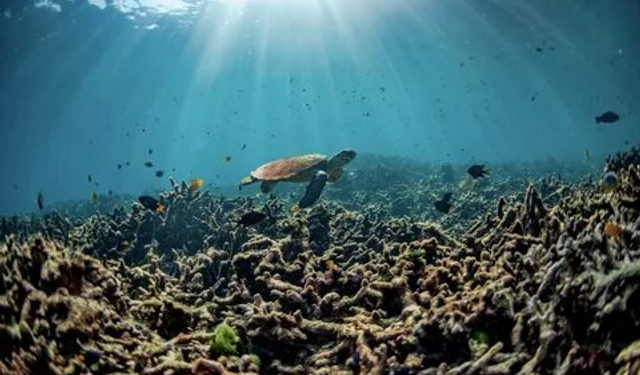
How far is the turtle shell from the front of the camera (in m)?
10.2

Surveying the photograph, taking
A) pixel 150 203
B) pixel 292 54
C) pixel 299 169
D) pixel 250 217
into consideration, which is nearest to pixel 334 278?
pixel 250 217

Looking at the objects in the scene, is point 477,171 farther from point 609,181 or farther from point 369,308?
point 369,308

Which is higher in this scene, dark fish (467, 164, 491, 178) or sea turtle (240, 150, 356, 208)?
sea turtle (240, 150, 356, 208)

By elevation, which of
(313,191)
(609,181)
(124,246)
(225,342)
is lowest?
(124,246)

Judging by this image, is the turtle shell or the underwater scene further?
the turtle shell

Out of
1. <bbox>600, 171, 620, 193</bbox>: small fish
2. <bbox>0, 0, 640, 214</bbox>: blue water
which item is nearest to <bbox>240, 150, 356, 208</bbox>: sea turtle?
<bbox>600, 171, 620, 193</bbox>: small fish

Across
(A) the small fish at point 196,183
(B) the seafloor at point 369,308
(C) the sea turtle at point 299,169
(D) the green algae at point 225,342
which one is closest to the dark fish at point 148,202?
(A) the small fish at point 196,183

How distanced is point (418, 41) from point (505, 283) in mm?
45269

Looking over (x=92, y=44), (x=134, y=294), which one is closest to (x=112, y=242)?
(x=134, y=294)

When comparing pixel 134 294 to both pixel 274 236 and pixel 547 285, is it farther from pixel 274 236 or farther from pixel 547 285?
pixel 547 285

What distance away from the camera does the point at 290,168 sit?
10.3 meters

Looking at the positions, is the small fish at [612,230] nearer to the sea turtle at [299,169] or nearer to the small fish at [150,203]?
the sea turtle at [299,169]

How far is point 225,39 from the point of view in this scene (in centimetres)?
4716

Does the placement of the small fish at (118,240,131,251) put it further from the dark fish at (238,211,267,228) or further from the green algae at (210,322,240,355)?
the green algae at (210,322,240,355)
